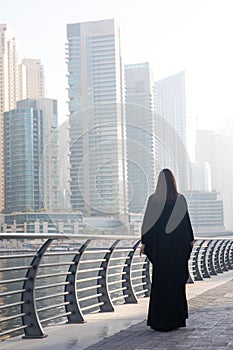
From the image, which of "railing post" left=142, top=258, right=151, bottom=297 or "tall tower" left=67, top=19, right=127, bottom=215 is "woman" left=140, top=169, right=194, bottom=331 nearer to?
"railing post" left=142, top=258, right=151, bottom=297

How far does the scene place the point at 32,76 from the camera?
107 meters

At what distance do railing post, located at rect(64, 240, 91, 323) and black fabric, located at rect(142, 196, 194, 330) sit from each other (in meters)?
0.86

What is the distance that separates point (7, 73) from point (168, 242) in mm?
97019

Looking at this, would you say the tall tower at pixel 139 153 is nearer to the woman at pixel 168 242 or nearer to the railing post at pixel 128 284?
the railing post at pixel 128 284

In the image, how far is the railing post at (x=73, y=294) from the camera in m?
7.36

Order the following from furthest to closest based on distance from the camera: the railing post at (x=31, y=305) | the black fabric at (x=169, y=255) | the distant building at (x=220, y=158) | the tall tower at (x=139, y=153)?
the distant building at (x=220, y=158), the tall tower at (x=139, y=153), the black fabric at (x=169, y=255), the railing post at (x=31, y=305)

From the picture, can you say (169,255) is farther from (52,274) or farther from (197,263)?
(197,263)

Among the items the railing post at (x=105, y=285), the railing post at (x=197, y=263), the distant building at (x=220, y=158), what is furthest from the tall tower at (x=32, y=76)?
the railing post at (x=105, y=285)

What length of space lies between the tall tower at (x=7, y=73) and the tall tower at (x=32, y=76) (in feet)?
5.04

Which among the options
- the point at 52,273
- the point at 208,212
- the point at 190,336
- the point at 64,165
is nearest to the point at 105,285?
the point at 52,273

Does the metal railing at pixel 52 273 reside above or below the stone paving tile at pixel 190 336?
above

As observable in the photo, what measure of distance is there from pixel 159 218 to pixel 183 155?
15618 mm

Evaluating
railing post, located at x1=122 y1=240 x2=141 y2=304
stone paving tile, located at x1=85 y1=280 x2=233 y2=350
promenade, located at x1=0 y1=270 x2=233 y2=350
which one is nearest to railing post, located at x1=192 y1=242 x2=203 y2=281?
railing post, located at x1=122 y1=240 x2=141 y2=304

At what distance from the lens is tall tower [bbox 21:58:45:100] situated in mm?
94812
